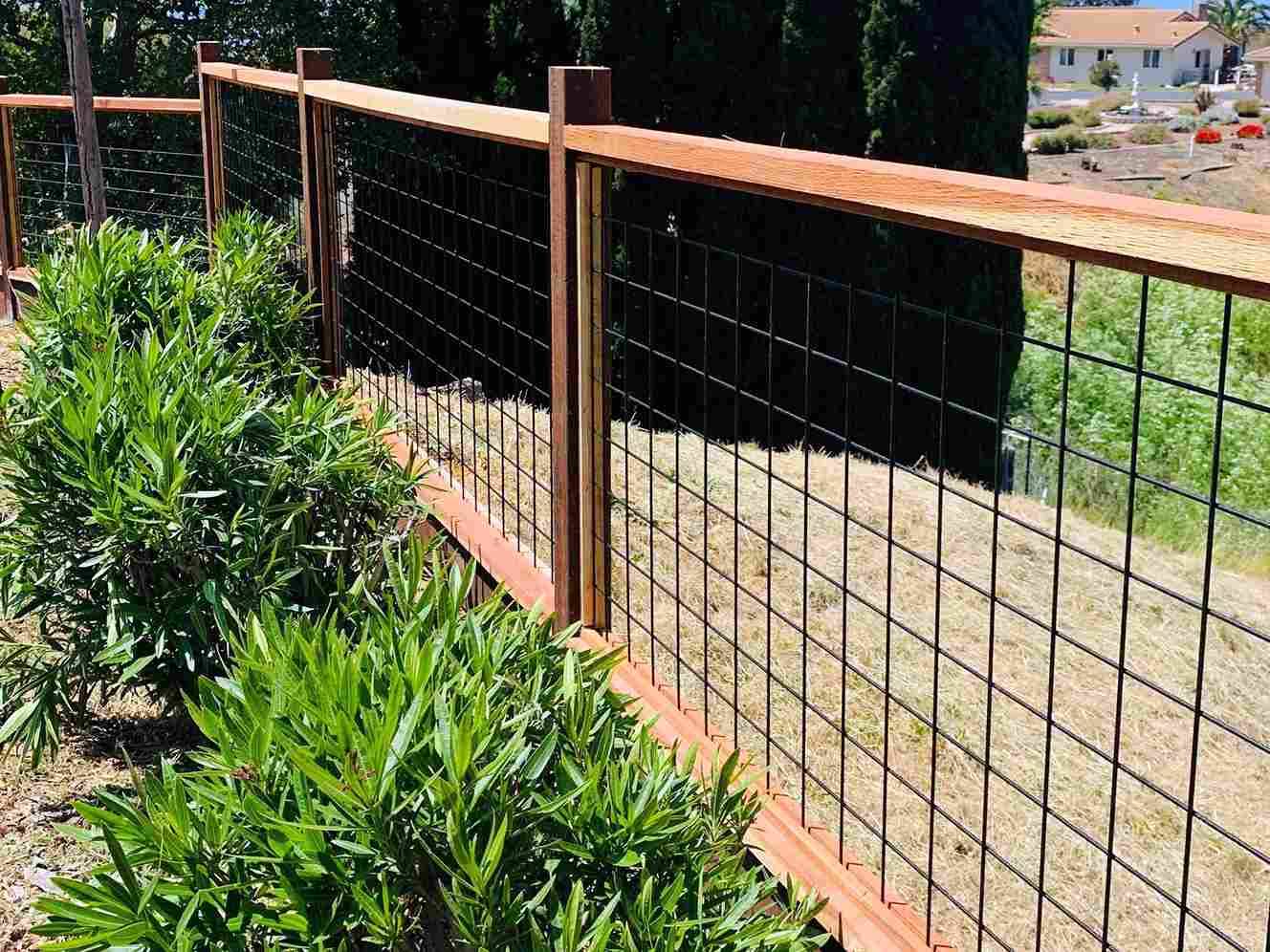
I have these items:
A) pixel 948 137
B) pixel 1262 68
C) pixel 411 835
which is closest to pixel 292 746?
pixel 411 835

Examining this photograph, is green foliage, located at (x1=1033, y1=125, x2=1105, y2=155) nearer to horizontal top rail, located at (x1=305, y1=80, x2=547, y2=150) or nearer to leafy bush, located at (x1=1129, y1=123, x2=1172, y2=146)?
leafy bush, located at (x1=1129, y1=123, x2=1172, y2=146)

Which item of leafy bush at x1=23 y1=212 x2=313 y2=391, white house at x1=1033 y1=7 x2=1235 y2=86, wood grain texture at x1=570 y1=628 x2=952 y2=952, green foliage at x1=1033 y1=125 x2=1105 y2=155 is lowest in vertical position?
green foliage at x1=1033 y1=125 x2=1105 y2=155

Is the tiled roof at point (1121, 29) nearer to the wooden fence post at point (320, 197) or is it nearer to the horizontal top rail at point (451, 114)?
the wooden fence post at point (320, 197)

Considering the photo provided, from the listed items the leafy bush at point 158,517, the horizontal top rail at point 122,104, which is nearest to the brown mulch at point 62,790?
the leafy bush at point 158,517

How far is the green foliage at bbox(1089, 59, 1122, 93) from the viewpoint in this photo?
10250 centimetres

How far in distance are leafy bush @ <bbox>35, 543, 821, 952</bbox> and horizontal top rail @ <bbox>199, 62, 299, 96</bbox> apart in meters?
4.40

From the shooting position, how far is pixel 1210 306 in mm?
21281

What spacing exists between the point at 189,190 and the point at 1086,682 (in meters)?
11.6

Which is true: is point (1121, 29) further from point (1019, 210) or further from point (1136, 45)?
point (1019, 210)

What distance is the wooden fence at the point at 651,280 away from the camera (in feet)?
5.94

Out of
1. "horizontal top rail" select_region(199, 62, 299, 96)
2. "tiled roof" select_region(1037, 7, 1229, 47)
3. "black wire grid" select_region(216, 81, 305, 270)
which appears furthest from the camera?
"tiled roof" select_region(1037, 7, 1229, 47)

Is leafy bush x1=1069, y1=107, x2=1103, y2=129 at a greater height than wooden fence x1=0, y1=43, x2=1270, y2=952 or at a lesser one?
lesser

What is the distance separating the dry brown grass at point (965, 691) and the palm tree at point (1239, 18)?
120101 mm

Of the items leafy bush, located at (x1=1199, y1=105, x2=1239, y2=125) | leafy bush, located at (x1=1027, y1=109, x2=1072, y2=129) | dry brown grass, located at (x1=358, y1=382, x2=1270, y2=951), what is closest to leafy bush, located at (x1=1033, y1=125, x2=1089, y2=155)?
leafy bush, located at (x1=1027, y1=109, x2=1072, y2=129)
